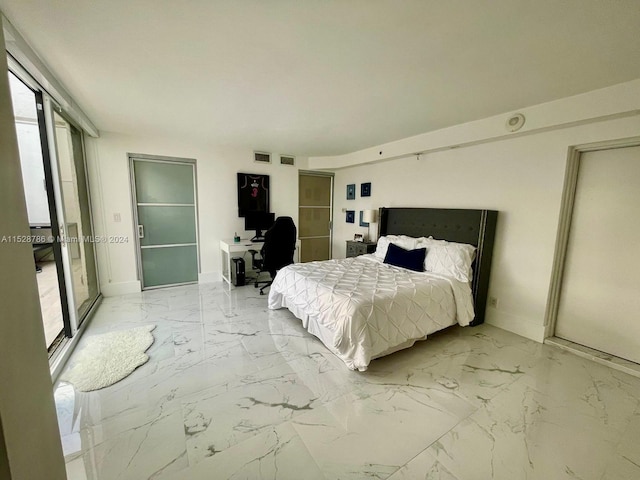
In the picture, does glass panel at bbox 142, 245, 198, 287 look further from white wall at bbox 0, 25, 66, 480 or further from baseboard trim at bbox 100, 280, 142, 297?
white wall at bbox 0, 25, 66, 480

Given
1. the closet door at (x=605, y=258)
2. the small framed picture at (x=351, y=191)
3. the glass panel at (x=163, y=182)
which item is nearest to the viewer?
the closet door at (x=605, y=258)

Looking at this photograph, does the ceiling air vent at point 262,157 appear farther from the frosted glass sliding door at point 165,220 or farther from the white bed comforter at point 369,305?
the white bed comforter at point 369,305

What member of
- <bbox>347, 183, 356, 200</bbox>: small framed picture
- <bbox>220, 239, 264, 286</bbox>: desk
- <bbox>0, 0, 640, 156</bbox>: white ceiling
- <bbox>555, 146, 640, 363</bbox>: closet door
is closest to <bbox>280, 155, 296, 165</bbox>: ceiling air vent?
<bbox>347, 183, 356, 200</bbox>: small framed picture

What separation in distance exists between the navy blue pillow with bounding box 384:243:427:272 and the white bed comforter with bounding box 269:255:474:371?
0.11 metres

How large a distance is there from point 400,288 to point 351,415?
1208mm

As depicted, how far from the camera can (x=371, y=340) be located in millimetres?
2211

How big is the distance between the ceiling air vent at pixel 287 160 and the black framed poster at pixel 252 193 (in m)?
0.43

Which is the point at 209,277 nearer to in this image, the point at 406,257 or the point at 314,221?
the point at 314,221

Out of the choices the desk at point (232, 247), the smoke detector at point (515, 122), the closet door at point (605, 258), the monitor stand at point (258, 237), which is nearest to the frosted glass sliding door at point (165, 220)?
the desk at point (232, 247)

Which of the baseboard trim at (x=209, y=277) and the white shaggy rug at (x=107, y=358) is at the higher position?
the baseboard trim at (x=209, y=277)

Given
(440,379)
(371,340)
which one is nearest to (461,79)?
(371,340)

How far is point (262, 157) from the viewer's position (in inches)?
188

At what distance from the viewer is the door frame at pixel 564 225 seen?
2.54 metres

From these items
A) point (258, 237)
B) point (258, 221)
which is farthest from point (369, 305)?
point (258, 221)
